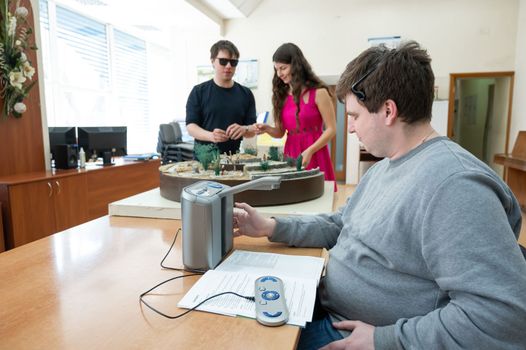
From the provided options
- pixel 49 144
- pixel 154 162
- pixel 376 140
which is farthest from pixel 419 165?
pixel 154 162

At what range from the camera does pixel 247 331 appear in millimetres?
696

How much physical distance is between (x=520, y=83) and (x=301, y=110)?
207 inches

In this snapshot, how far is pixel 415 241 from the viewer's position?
2.45 ft

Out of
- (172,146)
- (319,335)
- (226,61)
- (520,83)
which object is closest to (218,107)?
A: (226,61)

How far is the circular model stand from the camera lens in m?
1.54

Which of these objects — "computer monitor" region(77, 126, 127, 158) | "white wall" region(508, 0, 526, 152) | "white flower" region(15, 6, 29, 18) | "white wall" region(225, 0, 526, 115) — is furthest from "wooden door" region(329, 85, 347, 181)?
"white flower" region(15, 6, 29, 18)

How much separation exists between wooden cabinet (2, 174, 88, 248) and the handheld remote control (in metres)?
2.43

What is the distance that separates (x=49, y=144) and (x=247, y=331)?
3353mm

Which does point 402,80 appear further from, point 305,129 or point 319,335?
point 305,129

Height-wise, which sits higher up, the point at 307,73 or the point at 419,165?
the point at 307,73

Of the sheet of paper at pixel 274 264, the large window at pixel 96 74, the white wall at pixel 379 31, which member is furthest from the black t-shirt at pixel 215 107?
the white wall at pixel 379 31

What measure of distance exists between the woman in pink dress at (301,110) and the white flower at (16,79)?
6.52 ft

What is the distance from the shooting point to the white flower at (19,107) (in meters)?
2.90

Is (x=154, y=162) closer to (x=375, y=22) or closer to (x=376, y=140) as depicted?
(x=376, y=140)
